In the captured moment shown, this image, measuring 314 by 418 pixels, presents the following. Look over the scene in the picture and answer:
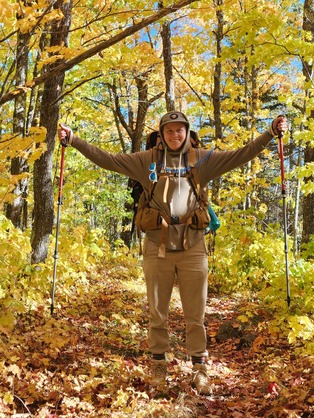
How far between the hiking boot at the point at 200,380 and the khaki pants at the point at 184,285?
0.44 feet

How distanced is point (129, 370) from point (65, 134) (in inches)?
104

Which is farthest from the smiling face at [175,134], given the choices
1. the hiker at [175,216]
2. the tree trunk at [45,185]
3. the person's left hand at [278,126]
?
the tree trunk at [45,185]

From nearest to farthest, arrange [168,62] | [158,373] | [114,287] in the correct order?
[158,373], [114,287], [168,62]

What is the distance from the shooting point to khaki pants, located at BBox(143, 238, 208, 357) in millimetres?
4289

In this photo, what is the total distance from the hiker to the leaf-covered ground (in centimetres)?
40

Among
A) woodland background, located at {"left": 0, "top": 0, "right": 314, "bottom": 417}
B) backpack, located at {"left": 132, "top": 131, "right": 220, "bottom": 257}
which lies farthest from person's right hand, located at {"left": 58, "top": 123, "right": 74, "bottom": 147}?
backpack, located at {"left": 132, "top": 131, "right": 220, "bottom": 257}

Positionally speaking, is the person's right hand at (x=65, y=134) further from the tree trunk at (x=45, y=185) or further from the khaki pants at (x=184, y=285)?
the tree trunk at (x=45, y=185)

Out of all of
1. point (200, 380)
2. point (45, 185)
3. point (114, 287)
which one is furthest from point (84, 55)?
point (114, 287)

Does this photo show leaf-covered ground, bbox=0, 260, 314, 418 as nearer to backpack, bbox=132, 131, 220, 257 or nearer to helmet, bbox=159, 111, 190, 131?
backpack, bbox=132, 131, 220, 257

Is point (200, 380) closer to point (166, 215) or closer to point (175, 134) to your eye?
point (166, 215)

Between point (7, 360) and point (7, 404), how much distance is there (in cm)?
70

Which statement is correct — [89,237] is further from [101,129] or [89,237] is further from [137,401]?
[101,129]

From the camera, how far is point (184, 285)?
171 inches

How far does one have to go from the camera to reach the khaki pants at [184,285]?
429 cm
